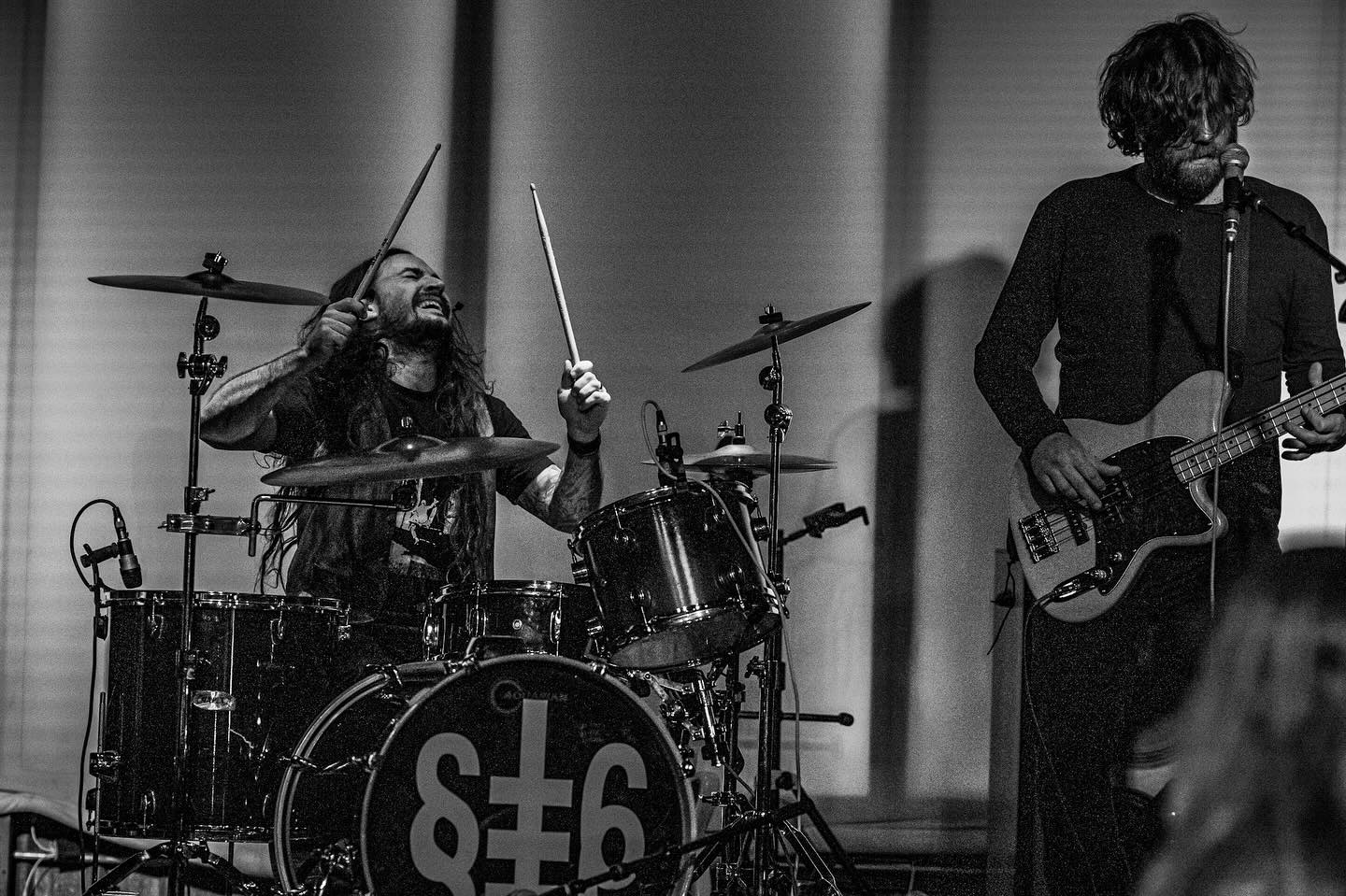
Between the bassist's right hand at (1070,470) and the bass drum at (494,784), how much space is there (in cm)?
106

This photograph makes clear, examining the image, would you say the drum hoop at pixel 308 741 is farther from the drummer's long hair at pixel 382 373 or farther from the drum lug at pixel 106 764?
the drummer's long hair at pixel 382 373

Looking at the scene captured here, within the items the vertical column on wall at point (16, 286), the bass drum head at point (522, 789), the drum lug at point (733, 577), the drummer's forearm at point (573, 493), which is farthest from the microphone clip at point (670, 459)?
the vertical column on wall at point (16, 286)

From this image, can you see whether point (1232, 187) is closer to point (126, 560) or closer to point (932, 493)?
point (932, 493)

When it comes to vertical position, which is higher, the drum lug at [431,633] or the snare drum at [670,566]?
the snare drum at [670,566]

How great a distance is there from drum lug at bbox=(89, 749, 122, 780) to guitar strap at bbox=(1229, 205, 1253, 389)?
2.71m

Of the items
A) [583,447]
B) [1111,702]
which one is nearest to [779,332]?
[583,447]

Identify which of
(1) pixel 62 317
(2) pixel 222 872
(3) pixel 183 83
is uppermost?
(3) pixel 183 83

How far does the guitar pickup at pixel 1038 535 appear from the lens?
129 inches

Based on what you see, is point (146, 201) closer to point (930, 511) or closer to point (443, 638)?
point (443, 638)

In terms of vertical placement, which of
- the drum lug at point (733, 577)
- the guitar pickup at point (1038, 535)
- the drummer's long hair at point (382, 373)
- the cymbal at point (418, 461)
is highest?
the drummer's long hair at point (382, 373)

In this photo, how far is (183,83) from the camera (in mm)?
4359

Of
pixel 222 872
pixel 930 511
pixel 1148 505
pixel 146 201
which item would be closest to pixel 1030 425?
pixel 1148 505

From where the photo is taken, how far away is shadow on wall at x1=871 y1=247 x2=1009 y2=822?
4.24m

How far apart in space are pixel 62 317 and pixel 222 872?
70.2 inches
